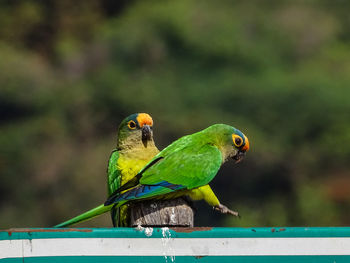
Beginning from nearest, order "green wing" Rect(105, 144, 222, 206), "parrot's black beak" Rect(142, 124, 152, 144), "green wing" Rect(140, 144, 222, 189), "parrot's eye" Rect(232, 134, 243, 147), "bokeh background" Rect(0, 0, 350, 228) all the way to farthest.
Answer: "green wing" Rect(105, 144, 222, 206)
"green wing" Rect(140, 144, 222, 189)
"parrot's eye" Rect(232, 134, 243, 147)
"parrot's black beak" Rect(142, 124, 152, 144)
"bokeh background" Rect(0, 0, 350, 228)

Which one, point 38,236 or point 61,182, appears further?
point 61,182

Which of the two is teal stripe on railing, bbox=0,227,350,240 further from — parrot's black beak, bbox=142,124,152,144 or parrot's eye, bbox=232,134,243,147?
parrot's black beak, bbox=142,124,152,144

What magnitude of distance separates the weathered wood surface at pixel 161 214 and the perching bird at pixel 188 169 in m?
0.05

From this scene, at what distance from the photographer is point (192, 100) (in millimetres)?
24969

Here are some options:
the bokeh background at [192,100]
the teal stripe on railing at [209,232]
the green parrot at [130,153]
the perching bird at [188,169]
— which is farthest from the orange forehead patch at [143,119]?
the bokeh background at [192,100]

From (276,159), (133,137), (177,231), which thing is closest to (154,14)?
(276,159)

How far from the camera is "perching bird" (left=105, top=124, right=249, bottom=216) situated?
3832mm

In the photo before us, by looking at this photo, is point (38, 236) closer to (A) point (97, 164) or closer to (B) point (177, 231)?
(B) point (177, 231)

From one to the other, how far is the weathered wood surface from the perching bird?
52 millimetres

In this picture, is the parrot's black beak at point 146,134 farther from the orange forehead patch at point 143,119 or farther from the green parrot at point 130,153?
the orange forehead patch at point 143,119

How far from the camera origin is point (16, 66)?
2256cm

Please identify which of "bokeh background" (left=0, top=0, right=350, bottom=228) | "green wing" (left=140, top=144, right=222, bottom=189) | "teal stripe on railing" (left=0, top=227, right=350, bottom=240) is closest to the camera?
"teal stripe on railing" (left=0, top=227, right=350, bottom=240)

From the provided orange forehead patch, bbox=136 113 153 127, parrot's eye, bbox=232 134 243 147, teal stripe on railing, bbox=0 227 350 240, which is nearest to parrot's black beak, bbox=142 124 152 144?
orange forehead patch, bbox=136 113 153 127
